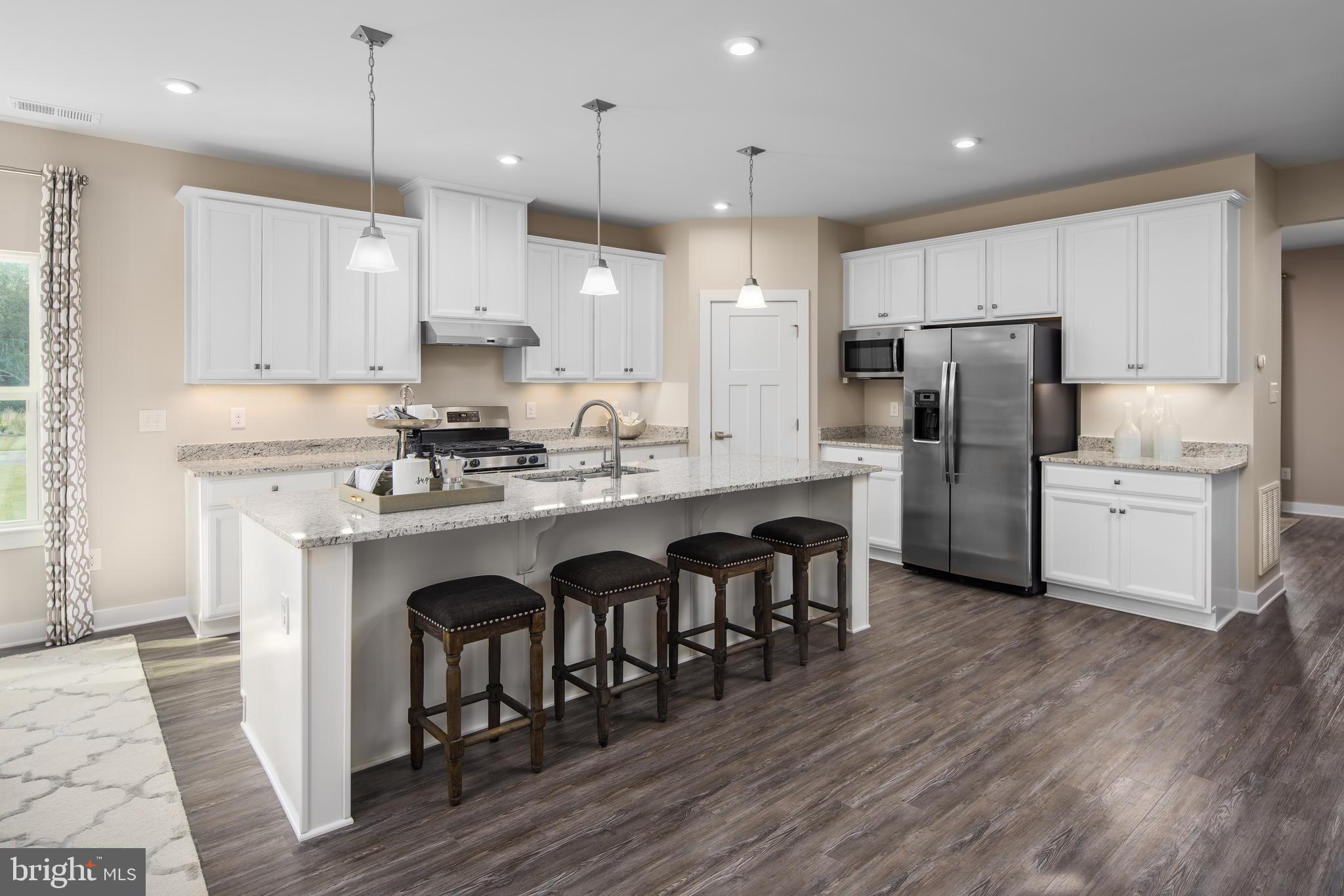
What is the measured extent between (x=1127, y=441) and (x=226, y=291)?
5.30 meters

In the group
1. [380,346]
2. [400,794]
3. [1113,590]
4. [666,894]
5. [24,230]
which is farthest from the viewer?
[380,346]

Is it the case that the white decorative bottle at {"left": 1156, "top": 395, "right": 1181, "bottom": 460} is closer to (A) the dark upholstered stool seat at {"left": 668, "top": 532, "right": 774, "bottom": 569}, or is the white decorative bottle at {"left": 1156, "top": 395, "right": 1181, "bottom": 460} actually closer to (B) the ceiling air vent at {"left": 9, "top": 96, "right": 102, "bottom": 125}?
(A) the dark upholstered stool seat at {"left": 668, "top": 532, "right": 774, "bottom": 569}

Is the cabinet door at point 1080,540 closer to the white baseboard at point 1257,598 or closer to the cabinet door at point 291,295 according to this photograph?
the white baseboard at point 1257,598

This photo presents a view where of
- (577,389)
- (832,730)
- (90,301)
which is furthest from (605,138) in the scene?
(832,730)

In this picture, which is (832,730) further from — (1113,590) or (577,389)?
(577,389)

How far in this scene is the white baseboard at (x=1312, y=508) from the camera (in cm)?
734

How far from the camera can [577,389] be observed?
6.14 meters

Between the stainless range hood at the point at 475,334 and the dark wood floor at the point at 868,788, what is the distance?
7.28 feet

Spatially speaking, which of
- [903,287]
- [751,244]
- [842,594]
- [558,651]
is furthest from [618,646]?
[903,287]

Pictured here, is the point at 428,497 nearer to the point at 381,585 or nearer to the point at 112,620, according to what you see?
the point at 381,585

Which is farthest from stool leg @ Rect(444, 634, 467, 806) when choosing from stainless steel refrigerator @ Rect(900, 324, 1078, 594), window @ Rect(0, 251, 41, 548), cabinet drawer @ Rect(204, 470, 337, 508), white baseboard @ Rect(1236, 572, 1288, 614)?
white baseboard @ Rect(1236, 572, 1288, 614)

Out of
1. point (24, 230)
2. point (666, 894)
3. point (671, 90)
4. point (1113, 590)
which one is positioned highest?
point (671, 90)

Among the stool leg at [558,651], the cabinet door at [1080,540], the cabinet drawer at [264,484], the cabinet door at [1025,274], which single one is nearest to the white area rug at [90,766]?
the cabinet drawer at [264,484]

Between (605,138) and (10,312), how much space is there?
10.7 ft
